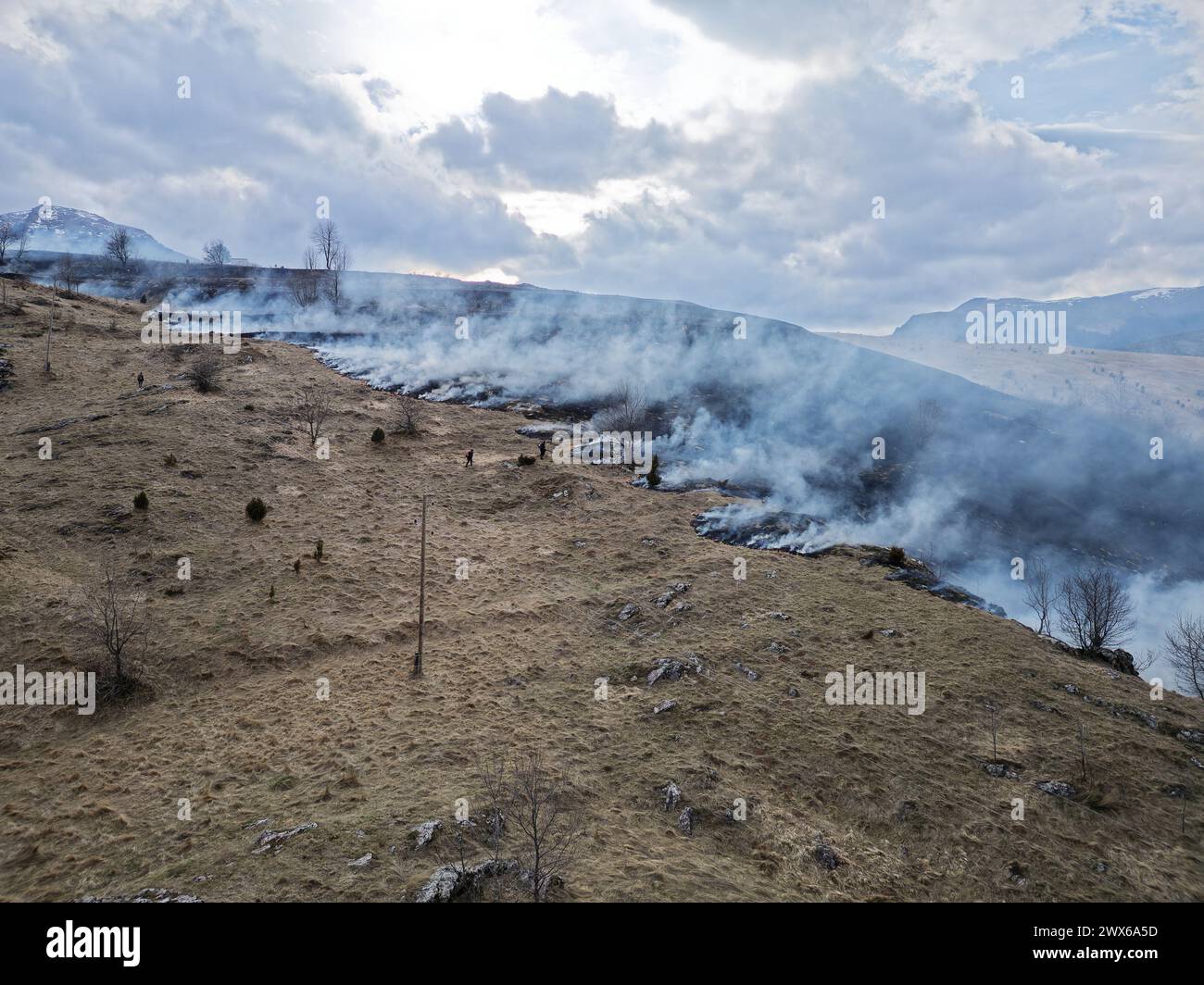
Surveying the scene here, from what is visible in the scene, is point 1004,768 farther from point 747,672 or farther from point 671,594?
point 671,594

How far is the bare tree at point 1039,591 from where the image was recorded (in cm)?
3478

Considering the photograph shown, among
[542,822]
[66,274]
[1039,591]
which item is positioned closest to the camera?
[542,822]

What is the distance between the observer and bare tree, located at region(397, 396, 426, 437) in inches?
2073

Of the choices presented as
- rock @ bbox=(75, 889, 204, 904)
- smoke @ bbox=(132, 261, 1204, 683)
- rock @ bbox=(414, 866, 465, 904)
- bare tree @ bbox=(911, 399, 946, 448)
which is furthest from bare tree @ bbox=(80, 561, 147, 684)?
bare tree @ bbox=(911, 399, 946, 448)

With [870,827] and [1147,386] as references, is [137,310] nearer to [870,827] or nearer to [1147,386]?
[870,827]

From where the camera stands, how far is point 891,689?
922 inches

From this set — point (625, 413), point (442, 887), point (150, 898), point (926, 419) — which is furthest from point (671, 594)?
point (926, 419)

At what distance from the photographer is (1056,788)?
61.8ft

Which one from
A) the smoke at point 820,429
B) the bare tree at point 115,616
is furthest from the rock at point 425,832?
the smoke at point 820,429

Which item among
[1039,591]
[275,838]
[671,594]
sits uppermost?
[671,594]

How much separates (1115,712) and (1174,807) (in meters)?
4.60

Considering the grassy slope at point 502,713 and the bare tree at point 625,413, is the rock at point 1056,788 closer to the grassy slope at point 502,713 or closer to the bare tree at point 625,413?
the grassy slope at point 502,713

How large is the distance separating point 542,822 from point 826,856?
25.3 ft

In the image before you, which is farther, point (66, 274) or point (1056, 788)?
point (66, 274)
